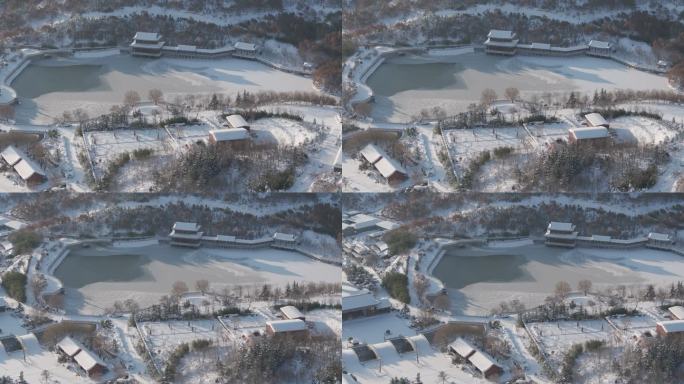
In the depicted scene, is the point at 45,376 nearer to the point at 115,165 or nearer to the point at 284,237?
the point at 115,165

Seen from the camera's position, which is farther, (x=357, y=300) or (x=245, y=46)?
(x=245, y=46)

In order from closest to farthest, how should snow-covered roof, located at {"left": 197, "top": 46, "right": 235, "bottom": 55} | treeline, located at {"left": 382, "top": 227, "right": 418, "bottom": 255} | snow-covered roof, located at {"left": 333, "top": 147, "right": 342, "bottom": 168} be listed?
treeline, located at {"left": 382, "top": 227, "right": 418, "bottom": 255} → snow-covered roof, located at {"left": 333, "top": 147, "right": 342, "bottom": 168} → snow-covered roof, located at {"left": 197, "top": 46, "right": 235, "bottom": 55}

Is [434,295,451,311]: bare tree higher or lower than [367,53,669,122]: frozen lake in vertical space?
lower

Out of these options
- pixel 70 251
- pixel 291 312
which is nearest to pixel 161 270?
pixel 70 251

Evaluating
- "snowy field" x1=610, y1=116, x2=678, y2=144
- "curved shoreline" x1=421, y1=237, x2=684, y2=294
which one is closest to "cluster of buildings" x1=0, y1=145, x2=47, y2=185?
"curved shoreline" x1=421, y1=237, x2=684, y2=294

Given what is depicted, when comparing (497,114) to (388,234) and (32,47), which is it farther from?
(32,47)

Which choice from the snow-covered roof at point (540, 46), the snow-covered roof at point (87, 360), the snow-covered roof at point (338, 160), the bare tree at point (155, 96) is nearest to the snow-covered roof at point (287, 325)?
the snow-covered roof at point (87, 360)

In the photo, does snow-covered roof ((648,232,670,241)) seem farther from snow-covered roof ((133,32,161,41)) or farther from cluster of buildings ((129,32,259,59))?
snow-covered roof ((133,32,161,41))
